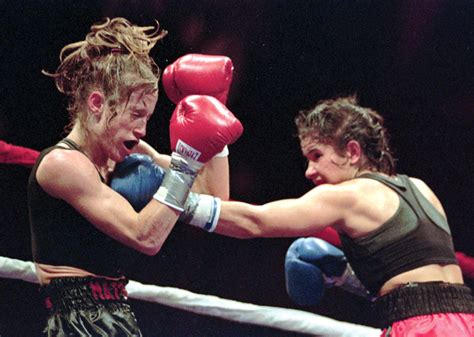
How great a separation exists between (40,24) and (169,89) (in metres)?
1.02

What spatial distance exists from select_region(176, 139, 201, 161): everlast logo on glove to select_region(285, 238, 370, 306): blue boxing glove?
2.32ft

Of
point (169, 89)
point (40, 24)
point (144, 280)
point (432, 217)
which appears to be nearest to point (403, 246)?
point (432, 217)

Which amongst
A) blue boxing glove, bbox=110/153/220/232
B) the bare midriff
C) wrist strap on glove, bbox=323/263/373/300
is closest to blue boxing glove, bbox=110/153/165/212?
blue boxing glove, bbox=110/153/220/232

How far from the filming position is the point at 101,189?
52.7 inches

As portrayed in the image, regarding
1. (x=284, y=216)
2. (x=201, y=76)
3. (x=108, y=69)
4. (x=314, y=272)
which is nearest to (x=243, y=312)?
(x=314, y=272)

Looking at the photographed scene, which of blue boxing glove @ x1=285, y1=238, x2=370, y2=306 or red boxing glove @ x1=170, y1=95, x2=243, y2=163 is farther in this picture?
blue boxing glove @ x1=285, y1=238, x2=370, y2=306

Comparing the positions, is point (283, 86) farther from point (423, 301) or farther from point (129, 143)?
point (129, 143)

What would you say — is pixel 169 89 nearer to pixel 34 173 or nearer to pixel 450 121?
pixel 34 173

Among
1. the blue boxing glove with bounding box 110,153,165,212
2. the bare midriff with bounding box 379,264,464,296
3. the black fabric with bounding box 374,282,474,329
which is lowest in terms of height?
the black fabric with bounding box 374,282,474,329

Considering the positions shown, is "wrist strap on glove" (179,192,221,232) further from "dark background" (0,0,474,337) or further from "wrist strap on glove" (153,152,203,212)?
"dark background" (0,0,474,337)

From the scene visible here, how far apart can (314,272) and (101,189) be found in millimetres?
900

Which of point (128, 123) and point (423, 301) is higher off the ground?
point (128, 123)

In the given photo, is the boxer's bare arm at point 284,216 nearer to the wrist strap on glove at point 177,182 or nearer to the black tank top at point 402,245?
the black tank top at point 402,245

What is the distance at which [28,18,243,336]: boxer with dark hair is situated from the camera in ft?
4.37
